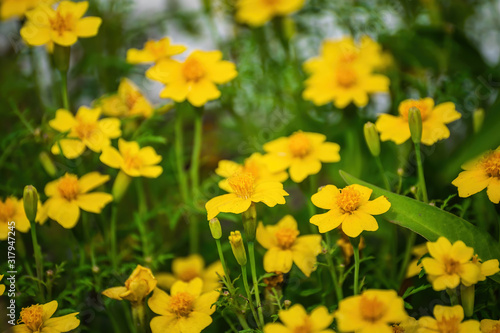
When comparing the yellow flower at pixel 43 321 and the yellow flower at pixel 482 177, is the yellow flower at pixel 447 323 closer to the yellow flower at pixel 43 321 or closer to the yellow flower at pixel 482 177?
the yellow flower at pixel 482 177

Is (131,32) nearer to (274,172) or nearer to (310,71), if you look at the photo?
(310,71)

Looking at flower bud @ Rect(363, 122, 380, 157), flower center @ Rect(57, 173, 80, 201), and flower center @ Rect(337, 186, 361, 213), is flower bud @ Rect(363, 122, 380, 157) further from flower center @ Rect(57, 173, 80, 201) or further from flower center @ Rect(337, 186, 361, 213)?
flower center @ Rect(57, 173, 80, 201)

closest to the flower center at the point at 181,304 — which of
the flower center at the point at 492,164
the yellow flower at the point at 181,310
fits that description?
the yellow flower at the point at 181,310

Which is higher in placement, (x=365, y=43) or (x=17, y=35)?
(x=17, y=35)

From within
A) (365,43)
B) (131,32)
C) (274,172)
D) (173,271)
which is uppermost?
(131,32)

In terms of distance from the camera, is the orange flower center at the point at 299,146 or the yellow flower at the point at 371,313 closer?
the yellow flower at the point at 371,313

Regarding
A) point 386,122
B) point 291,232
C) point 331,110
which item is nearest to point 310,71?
point 331,110

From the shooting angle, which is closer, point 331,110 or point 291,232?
point 291,232
